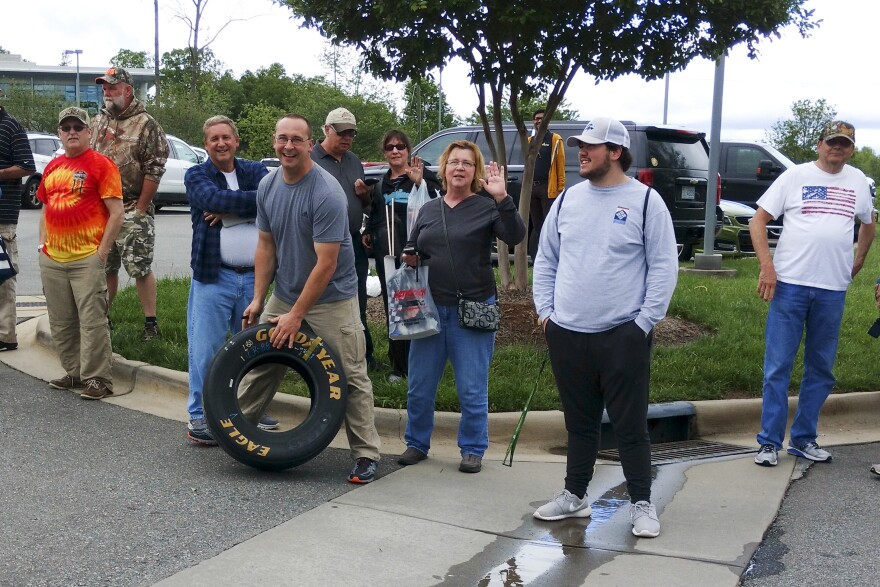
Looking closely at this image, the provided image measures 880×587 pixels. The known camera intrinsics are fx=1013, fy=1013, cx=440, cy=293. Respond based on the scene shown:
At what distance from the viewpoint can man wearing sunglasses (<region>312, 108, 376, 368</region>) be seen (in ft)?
21.7

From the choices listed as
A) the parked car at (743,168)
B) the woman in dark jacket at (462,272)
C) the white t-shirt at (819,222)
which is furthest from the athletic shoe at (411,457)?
the parked car at (743,168)

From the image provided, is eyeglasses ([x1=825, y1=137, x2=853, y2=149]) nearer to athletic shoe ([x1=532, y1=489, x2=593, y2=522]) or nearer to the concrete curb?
the concrete curb

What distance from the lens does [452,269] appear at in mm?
5484

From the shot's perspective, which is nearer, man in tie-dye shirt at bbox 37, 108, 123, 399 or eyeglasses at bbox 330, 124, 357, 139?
eyeglasses at bbox 330, 124, 357, 139

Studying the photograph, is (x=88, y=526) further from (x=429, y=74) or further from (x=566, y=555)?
(x=429, y=74)

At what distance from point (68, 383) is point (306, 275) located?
268cm

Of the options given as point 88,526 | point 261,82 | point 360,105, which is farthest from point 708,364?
point 261,82

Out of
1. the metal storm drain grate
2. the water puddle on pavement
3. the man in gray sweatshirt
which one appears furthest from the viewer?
the metal storm drain grate

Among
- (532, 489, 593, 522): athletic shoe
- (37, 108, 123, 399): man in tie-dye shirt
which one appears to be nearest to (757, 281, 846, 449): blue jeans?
(532, 489, 593, 522): athletic shoe

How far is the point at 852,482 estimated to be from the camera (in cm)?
551

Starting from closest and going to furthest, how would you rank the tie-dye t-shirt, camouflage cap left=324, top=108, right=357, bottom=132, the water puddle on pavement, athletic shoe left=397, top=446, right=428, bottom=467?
the water puddle on pavement < athletic shoe left=397, top=446, right=428, bottom=467 < camouflage cap left=324, top=108, right=357, bottom=132 < the tie-dye t-shirt

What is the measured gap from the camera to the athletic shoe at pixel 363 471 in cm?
528

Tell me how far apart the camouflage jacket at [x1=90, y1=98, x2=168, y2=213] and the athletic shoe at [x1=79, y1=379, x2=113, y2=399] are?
1.51 metres

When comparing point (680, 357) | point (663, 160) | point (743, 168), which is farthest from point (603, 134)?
point (743, 168)
